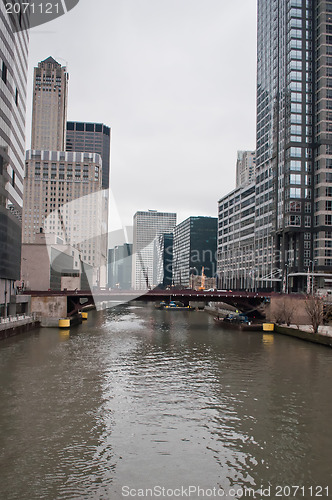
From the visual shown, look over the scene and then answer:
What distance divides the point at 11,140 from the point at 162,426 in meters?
74.0

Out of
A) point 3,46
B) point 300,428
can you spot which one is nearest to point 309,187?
point 3,46

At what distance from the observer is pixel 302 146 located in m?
133

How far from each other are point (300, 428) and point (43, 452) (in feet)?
50.9

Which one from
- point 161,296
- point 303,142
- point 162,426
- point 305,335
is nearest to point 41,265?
point 161,296

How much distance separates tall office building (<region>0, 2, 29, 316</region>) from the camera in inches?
3169

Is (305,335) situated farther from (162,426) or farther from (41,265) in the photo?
(41,265)

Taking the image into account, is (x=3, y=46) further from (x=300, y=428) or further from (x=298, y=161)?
(x=298, y=161)

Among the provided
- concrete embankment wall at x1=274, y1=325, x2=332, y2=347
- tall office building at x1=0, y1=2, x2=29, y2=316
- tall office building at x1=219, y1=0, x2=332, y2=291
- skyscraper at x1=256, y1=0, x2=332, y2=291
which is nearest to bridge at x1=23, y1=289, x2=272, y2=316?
tall office building at x1=0, y1=2, x2=29, y2=316

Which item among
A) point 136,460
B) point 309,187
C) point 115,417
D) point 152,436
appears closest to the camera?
point 136,460

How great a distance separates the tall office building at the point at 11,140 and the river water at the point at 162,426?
36.5 metres

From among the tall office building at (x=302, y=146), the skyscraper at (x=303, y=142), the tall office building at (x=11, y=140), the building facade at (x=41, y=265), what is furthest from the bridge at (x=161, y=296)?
the tall office building at (x=302, y=146)

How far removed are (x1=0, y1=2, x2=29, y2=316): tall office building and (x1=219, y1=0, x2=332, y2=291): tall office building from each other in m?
76.2

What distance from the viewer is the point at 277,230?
14050cm

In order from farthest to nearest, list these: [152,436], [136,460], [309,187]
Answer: [309,187] < [152,436] < [136,460]
